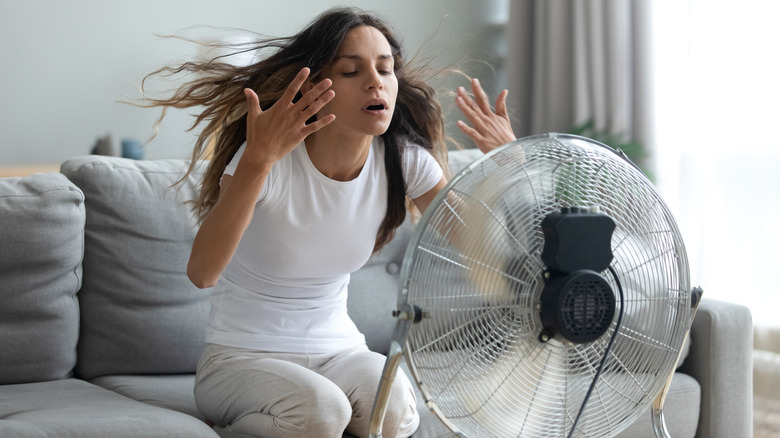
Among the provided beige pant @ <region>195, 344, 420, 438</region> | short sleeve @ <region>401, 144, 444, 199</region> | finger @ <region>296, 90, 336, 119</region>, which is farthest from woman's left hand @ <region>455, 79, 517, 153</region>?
beige pant @ <region>195, 344, 420, 438</region>

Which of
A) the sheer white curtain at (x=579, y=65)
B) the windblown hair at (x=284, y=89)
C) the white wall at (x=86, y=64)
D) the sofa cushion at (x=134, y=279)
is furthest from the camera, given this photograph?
the sheer white curtain at (x=579, y=65)

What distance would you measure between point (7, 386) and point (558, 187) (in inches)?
45.2

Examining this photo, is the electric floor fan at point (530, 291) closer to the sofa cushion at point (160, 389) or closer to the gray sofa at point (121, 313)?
the gray sofa at point (121, 313)

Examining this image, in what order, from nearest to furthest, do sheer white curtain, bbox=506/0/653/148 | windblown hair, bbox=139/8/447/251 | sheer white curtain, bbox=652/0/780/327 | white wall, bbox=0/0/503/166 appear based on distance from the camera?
windblown hair, bbox=139/8/447/251
sheer white curtain, bbox=652/0/780/327
white wall, bbox=0/0/503/166
sheer white curtain, bbox=506/0/653/148

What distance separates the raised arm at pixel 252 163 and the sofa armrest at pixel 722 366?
1.10m

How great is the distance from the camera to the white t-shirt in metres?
1.40

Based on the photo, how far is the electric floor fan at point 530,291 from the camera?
0.89 meters

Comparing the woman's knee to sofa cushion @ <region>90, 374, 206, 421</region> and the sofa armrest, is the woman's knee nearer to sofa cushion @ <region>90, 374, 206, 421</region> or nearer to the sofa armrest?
sofa cushion @ <region>90, 374, 206, 421</region>

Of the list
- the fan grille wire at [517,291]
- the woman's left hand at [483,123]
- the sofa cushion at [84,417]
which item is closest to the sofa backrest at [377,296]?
the woman's left hand at [483,123]

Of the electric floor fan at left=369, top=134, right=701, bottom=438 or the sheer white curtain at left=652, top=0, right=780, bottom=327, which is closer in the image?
the electric floor fan at left=369, top=134, right=701, bottom=438

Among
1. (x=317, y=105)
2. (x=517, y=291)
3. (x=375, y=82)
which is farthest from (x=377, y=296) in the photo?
(x=517, y=291)

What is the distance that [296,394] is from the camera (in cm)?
126

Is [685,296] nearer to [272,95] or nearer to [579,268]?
[579,268]

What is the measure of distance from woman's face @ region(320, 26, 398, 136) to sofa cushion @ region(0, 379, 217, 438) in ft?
1.79
